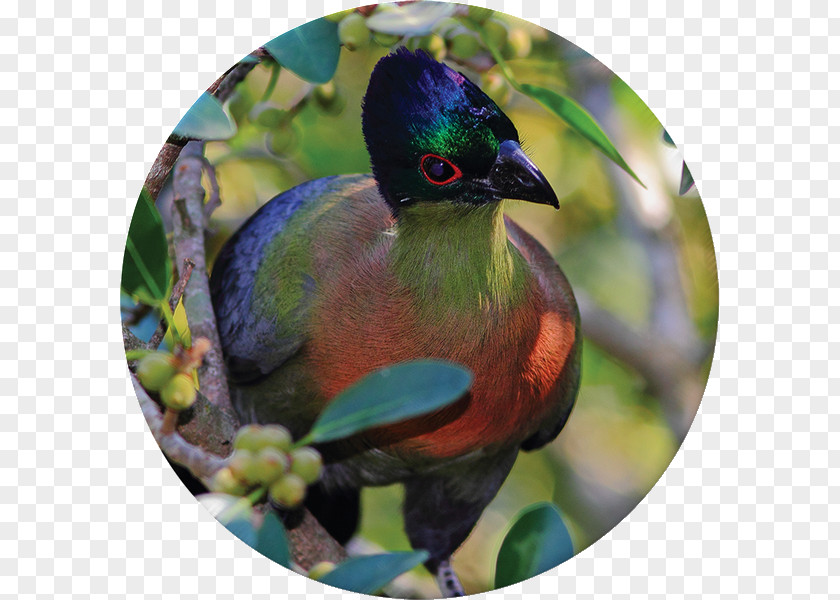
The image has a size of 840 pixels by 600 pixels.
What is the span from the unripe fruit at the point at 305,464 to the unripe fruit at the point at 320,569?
1.07ft

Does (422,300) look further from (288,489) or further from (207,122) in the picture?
(207,122)

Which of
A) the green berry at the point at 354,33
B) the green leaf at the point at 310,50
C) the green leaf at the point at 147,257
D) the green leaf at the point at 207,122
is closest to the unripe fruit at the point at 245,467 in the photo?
the green leaf at the point at 147,257

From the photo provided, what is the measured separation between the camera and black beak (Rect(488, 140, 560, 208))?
2.16m

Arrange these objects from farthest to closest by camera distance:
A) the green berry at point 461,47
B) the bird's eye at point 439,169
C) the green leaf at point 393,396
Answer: the green berry at point 461,47, the bird's eye at point 439,169, the green leaf at point 393,396

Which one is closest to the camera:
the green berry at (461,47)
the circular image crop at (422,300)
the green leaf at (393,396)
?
the green leaf at (393,396)

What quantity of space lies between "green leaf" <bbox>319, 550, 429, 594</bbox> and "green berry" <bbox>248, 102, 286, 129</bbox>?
1181mm

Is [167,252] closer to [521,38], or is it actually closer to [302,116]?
[302,116]

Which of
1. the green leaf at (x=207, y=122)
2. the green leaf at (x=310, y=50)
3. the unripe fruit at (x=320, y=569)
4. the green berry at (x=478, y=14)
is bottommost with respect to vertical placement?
the unripe fruit at (x=320, y=569)

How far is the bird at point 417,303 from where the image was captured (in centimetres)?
220

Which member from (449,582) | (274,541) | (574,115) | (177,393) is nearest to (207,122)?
(177,393)

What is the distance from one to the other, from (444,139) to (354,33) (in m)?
0.46

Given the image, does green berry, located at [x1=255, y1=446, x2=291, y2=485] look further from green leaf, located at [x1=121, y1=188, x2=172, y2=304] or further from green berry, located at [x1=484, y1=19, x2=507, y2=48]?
green berry, located at [x1=484, y1=19, x2=507, y2=48]

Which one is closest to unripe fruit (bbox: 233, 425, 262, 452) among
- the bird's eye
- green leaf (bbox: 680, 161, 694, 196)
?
the bird's eye

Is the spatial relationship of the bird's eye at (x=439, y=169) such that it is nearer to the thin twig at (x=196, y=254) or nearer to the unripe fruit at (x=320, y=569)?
the thin twig at (x=196, y=254)
